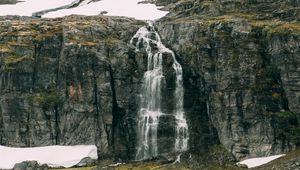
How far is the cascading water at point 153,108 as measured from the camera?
82.5 m

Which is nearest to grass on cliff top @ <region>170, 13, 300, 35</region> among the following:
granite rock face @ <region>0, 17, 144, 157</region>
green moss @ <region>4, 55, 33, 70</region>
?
granite rock face @ <region>0, 17, 144, 157</region>

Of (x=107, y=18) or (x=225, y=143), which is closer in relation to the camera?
(x=225, y=143)

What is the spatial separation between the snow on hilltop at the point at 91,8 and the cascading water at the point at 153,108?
23356 millimetres

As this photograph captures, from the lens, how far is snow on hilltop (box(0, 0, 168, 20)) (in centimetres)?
11522

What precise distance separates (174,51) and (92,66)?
13.5 meters

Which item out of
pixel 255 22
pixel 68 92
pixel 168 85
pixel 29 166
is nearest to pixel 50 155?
pixel 29 166

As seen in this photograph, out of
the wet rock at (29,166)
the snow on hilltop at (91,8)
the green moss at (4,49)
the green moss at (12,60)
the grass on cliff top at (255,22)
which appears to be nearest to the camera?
the wet rock at (29,166)

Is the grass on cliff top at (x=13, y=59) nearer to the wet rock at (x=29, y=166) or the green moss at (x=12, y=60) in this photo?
the green moss at (x=12, y=60)

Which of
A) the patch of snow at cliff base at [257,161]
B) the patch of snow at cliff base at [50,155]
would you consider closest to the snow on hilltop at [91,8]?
the patch of snow at cliff base at [50,155]

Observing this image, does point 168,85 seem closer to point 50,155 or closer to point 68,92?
point 68,92

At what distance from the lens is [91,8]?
416 ft

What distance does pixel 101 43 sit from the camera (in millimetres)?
87812

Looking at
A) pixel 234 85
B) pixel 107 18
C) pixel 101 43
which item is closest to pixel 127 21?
pixel 107 18

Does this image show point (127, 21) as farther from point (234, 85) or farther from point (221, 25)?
point (234, 85)
